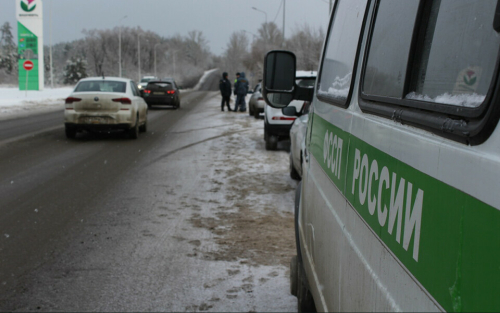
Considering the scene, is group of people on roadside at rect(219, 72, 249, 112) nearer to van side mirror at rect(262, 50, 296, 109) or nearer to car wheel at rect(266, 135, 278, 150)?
car wheel at rect(266, 135, 278, 150)

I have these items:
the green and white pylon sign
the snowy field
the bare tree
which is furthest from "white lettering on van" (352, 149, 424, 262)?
the bare tree

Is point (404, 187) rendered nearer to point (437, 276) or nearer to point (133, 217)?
point (437, 276)

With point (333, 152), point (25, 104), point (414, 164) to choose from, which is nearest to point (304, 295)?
point (333, 152)

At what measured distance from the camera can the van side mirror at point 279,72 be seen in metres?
3.69

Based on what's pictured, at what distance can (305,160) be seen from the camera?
359cm

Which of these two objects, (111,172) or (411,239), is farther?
(111,172)

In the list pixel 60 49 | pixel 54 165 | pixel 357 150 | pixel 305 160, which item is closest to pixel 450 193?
pixel 357 150

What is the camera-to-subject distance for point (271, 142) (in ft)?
40.2

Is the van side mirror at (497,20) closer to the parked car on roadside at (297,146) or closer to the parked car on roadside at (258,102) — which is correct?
the parked car on roadside at (297,146)

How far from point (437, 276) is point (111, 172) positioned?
830cm

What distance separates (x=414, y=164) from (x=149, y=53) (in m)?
140

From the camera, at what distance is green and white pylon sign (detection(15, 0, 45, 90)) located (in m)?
45.3

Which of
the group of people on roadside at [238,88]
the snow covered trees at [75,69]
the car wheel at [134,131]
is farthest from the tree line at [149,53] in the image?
the car wheel at [134,131]

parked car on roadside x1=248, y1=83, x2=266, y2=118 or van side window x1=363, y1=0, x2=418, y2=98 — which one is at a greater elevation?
van side window x1=363, y1=0, x2=418, y2=98
